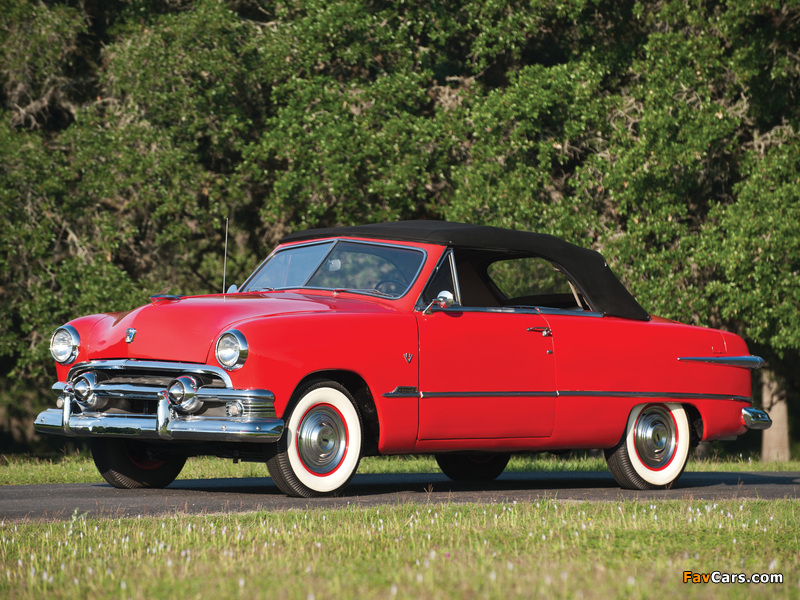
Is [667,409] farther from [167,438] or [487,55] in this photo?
[487,55]

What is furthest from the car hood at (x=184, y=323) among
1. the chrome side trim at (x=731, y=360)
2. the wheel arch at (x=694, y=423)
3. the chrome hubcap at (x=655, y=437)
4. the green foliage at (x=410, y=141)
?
the green foliage at (x=410, y=141)

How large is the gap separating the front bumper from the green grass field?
769mm

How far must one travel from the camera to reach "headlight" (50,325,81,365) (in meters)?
8.34

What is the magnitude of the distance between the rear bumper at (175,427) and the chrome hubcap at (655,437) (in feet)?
11.8

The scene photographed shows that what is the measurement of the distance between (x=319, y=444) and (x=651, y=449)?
3268 mm

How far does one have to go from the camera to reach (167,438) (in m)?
7.40

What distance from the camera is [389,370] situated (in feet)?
26.2

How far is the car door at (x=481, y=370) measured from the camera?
8.27m

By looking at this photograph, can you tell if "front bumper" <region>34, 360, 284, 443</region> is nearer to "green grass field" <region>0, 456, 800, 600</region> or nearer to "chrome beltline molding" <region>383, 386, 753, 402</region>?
"green grass field" <region>0, 456, 800, 600</region>

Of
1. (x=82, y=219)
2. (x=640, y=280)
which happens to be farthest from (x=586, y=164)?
(x=82, y=219)

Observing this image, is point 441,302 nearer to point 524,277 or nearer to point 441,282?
point 441,282

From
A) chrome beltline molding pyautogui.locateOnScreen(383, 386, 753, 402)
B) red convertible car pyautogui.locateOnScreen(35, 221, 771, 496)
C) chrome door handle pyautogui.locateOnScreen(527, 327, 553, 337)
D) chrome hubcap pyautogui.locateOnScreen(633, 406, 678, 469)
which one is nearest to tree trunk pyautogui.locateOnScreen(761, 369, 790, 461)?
chrome beltline molding pyautogui.locateOnScreen(383, 386, 753, 402)

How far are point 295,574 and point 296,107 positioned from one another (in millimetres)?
14560
